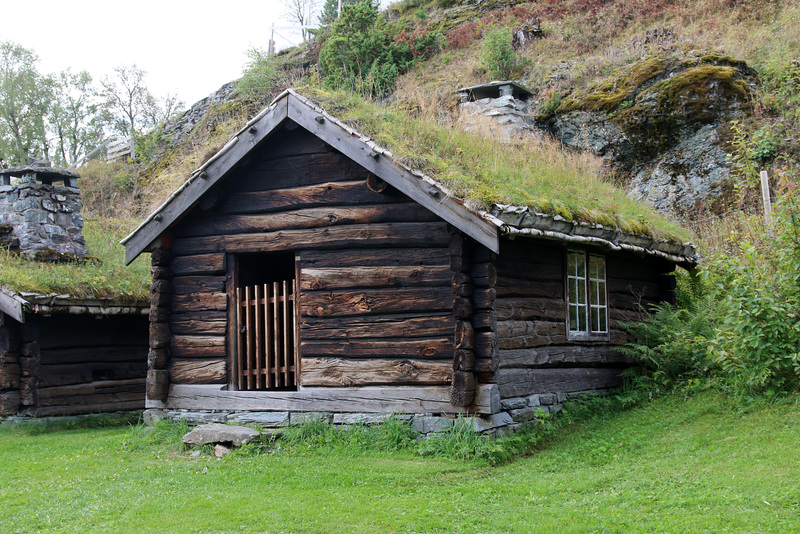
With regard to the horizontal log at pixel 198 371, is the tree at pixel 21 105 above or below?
above

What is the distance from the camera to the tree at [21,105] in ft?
118

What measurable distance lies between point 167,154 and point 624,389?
21.7m

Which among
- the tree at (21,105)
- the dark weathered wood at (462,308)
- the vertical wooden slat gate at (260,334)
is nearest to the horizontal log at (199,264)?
the vertical wooden slat gate at (260,334)

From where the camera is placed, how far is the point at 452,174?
8453 mm

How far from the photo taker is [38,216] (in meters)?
14.1

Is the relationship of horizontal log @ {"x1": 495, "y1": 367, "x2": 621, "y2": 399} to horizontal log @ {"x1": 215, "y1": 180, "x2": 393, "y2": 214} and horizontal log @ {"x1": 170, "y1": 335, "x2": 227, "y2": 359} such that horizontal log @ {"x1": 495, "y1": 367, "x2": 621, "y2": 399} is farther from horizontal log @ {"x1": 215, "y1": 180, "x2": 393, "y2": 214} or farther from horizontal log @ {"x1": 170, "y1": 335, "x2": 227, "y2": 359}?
horizontal log @ {"x1": 170, "y1": 335, "x2": 227, "y2": 359}

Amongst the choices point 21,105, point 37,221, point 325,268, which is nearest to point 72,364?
point 37,221

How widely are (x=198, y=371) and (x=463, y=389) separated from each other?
4.33 meters

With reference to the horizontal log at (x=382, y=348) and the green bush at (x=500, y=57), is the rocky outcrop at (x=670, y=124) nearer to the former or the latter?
the green bush at (x=500, y=57)

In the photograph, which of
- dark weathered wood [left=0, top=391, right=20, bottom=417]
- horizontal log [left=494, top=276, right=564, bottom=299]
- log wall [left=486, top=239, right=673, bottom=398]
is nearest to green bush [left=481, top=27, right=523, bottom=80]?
log wall [left=486, top=239, right=673, bottom=398]

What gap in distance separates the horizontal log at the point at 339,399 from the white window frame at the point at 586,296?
2.59 m

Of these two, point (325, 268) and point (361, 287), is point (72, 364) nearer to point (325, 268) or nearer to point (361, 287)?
point (325, 268)

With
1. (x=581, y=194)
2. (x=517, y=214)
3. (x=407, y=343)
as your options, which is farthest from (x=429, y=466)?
(x=581, y=194)

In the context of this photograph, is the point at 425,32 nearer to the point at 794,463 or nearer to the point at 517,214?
the point at 517,214
